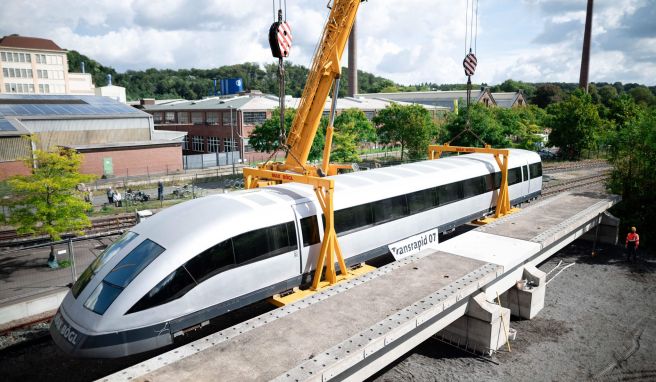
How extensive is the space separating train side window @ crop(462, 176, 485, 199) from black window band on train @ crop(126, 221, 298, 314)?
29.9ft

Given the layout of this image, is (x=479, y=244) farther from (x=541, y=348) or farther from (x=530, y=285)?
(x=541, y=348)

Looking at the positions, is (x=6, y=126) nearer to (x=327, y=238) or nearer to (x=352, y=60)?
(x=327, y=238)

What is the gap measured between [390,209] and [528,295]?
4.77 meters

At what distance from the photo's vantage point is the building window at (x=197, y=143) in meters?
60.3

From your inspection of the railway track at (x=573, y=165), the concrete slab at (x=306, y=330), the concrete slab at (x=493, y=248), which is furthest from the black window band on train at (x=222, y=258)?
the railway track at (x=573, y=165)

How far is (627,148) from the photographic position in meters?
22.3

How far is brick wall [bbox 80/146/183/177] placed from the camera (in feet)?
134

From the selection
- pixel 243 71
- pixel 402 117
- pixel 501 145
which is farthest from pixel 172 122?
pixel 243 71

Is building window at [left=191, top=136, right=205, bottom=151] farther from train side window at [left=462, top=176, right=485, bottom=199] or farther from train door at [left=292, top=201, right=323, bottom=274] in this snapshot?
train door at [left=292, top=201, right=323, bottom=274]

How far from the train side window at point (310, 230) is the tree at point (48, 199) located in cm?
1207

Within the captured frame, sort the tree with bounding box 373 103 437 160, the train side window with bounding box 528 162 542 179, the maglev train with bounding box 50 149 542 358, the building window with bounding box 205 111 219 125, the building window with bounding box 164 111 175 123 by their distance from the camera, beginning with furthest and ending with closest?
the building window with bounding box 164 111 175 123 → the building window with bounding box 205 111 219 125 → the tree with bounding box 373 103 437 160 → the train side window with bounding box 528 162 542 179 → the maglev train with bounding box 50 149 542 358

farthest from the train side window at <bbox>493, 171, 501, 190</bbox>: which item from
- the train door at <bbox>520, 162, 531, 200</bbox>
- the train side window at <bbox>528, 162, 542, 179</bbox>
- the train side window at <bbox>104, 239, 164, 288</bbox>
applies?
the train side window at <bbox>104, 239, 164, 288</bbox>

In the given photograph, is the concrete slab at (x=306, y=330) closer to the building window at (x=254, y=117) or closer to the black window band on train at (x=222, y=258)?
the black window band on train at (x=222, y=258)

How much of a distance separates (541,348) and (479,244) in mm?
3261
